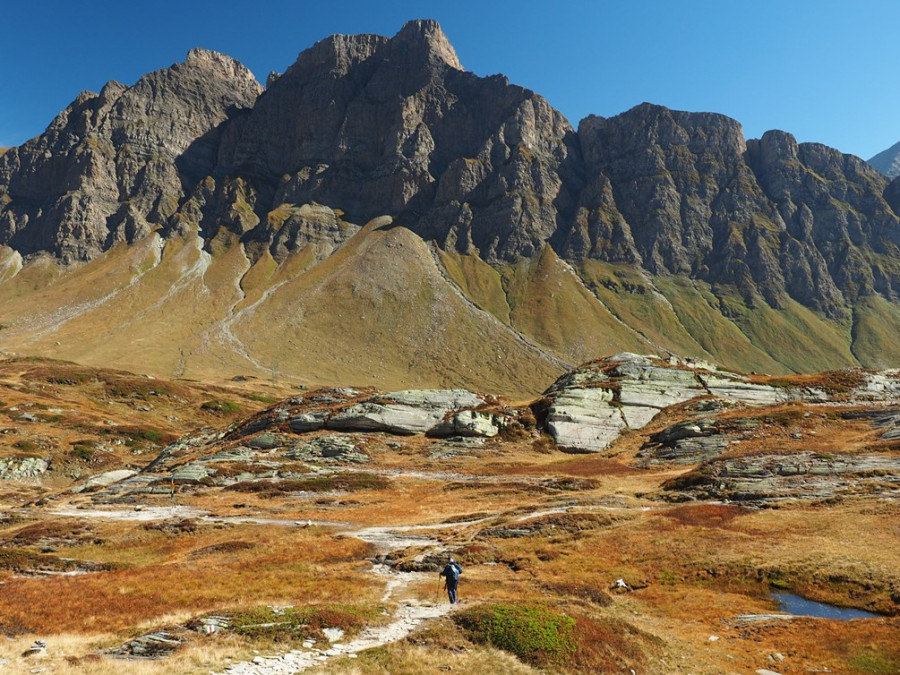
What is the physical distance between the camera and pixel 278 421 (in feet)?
247

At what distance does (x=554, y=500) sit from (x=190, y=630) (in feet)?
105

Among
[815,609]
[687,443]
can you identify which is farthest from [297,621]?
[687,443]

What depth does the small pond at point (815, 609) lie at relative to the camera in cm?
2128

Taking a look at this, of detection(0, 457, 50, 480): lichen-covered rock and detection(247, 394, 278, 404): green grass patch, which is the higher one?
detection(247, 394, 278, 404): green grass patch

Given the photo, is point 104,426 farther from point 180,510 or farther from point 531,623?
point 531,623

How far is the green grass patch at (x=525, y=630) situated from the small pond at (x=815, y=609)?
11.6 metres

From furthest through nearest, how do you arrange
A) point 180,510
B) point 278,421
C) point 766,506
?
1. point 278,421
2. point 180,510
3. point 766,506

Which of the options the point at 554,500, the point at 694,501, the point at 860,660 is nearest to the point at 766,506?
the point at 694,501

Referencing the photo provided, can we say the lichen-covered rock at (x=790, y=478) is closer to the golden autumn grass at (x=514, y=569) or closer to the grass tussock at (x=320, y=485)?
the golden autumn grass at (x=514, y=569)

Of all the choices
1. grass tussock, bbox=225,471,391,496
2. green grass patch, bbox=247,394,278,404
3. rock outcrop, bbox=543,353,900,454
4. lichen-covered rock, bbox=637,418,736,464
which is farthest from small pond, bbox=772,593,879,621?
green grass patch, bbox=247,394,278,404

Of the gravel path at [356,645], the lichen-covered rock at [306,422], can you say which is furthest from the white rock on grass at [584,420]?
the gravel path at [356,645]

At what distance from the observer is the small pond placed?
21.3 meters

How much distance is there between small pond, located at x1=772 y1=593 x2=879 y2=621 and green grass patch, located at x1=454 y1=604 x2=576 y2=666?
11593 mm

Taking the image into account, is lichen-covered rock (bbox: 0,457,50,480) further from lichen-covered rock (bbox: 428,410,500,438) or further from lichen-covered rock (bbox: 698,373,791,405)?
lichen-covered rock (bbox: 698,373,791,405)
